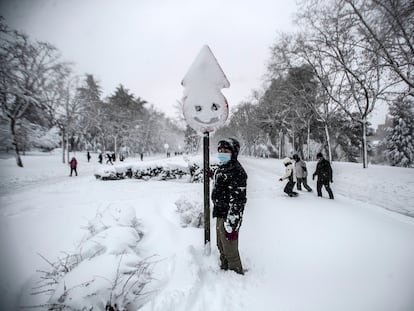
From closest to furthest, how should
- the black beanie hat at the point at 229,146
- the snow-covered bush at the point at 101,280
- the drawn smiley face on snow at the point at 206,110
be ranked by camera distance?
1. the snow-covered bush at the point at 101,280
2. the black beanie hat at the point at 229,146
3. the drawn smiley face on snow at the point at 206,110

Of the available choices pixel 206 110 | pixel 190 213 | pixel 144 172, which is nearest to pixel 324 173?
pixel 190 213

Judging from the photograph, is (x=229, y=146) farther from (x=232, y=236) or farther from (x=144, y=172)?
(x=144, y=172)

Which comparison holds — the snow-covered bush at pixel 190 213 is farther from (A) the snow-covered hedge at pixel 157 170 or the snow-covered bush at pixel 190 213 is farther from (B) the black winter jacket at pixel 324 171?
(A) the snow-covered hedge at pixel 157 170

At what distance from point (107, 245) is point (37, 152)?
36060mm

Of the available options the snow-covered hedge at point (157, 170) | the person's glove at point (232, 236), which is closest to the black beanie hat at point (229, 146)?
the person's glove at point (232, 236)

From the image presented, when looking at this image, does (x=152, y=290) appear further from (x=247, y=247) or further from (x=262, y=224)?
(x=262, y=224)

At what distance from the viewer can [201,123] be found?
280 cm

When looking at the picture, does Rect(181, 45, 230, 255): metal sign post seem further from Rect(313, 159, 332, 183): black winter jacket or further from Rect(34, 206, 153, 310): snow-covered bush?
Rect(313, 159, 332, 183): black winter jacket

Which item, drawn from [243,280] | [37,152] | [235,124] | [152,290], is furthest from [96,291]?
[235,124]

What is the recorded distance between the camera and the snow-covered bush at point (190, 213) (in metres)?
3.94

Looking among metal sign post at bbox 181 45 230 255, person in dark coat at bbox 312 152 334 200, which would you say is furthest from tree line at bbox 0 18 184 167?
person in dark coat at bbox 312 152 334 200

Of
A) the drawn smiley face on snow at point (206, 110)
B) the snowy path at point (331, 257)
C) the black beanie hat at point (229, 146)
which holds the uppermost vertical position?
the drawn smiley face on snow at point (206, 110)

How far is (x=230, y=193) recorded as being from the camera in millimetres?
2508

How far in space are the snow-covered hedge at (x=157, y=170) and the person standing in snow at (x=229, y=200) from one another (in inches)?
294
